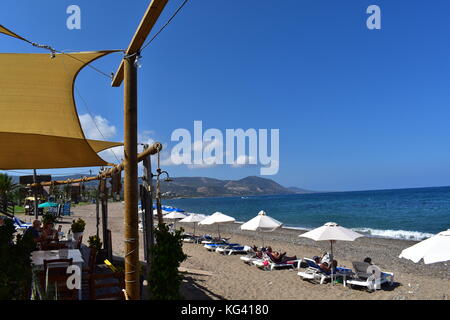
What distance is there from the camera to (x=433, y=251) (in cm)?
675

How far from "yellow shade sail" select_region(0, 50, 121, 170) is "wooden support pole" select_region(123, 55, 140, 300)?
1508 millimetres

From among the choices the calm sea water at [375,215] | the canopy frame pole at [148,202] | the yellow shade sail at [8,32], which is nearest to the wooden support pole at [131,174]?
the canopy frame pole at [148,202]

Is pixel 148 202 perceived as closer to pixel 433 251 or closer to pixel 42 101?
pixel 42 101

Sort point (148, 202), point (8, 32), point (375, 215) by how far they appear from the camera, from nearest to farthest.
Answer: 1. point (8, 32)
2. point (148, 202)
3. point (375, 215)

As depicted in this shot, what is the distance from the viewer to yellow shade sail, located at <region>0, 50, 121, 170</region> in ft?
15.6

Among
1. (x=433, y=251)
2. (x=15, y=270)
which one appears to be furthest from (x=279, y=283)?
(x=15, y=270)

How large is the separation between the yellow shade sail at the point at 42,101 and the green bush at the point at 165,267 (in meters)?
1.94

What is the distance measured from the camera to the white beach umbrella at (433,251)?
21.5ft

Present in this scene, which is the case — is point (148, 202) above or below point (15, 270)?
above

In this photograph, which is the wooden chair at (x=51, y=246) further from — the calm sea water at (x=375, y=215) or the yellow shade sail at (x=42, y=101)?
the calm sea water at (x=375, y=215)

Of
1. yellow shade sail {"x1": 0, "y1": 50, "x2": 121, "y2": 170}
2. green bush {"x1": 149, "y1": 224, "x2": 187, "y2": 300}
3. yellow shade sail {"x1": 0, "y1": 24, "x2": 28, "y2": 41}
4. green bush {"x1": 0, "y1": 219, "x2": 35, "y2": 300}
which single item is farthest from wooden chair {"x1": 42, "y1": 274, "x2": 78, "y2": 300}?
yellow shade sail {"x1": 0, "y1": 24, "x2": 28, "y2": 41}

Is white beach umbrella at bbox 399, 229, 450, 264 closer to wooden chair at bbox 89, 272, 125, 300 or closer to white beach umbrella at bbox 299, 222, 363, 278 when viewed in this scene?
white beach umbrella at bbox 299, 222, 363, 278

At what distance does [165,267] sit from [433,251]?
5.65 metres
